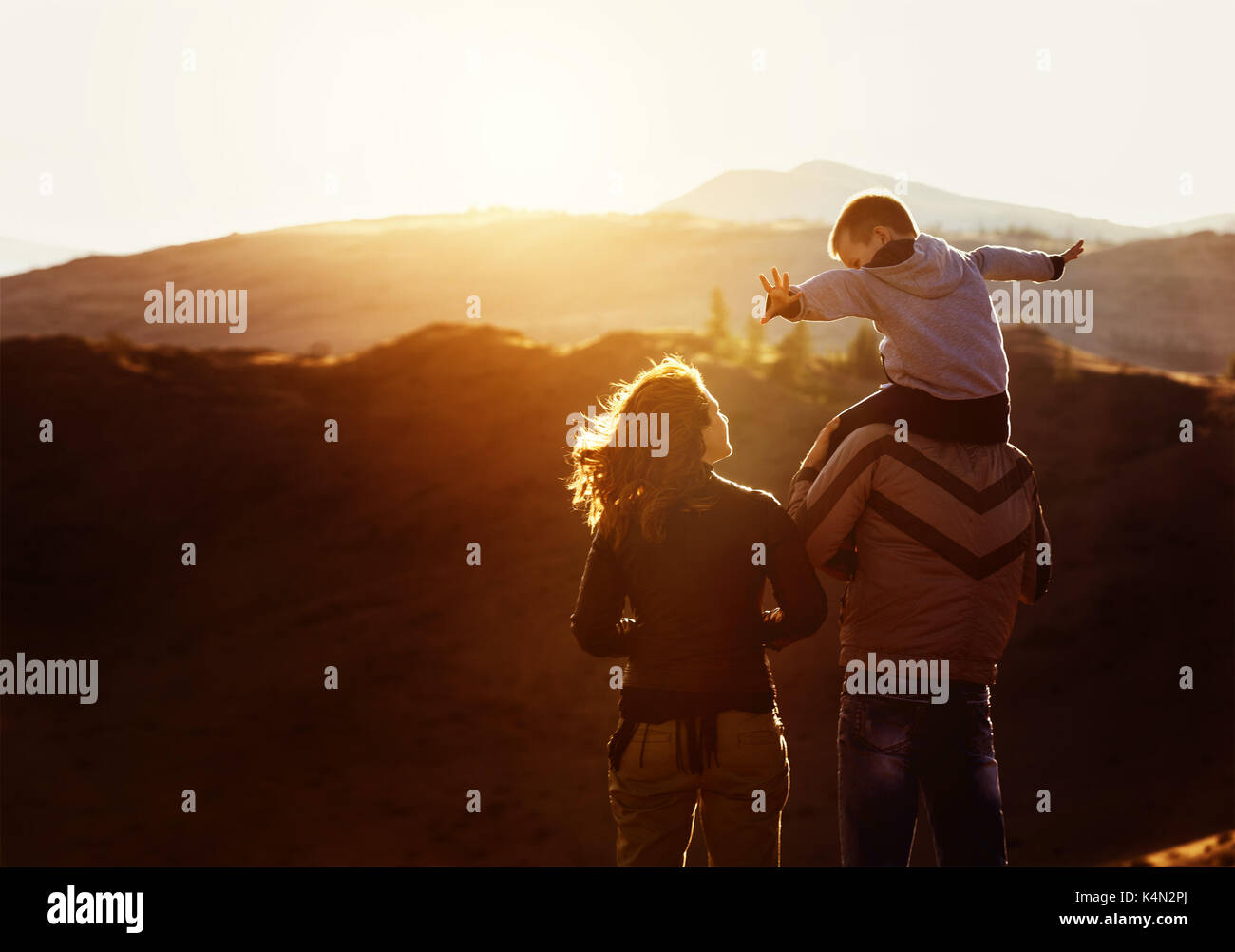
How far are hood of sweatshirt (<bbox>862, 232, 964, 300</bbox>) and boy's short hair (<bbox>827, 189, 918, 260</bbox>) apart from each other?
71 mm

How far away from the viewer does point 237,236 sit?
114 m

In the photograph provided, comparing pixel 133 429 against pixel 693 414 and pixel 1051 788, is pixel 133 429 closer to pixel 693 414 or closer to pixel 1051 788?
pixel 1051 788

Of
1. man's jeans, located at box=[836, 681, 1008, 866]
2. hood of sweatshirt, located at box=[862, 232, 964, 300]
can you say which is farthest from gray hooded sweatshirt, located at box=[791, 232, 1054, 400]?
man's jeans, located at box=[836, 681, 1008, 866]

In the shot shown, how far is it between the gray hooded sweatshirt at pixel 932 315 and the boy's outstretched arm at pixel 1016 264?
0.21 meters

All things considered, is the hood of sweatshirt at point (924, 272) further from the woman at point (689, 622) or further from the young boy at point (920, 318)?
the woman at point (689, 622)

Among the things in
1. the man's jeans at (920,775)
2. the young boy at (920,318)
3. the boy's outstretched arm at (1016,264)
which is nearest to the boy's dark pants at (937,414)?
the young boy at (920,318)

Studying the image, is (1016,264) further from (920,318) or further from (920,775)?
(920,775)

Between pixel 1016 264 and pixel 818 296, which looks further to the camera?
pixel 1016 264

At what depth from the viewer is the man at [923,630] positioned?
112 inches

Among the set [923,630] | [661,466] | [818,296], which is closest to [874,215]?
[818,296]

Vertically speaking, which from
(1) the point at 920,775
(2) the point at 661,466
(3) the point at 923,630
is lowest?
(1) the point at 920,775

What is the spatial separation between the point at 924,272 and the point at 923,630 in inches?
35.2

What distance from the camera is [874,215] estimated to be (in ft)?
9.68
